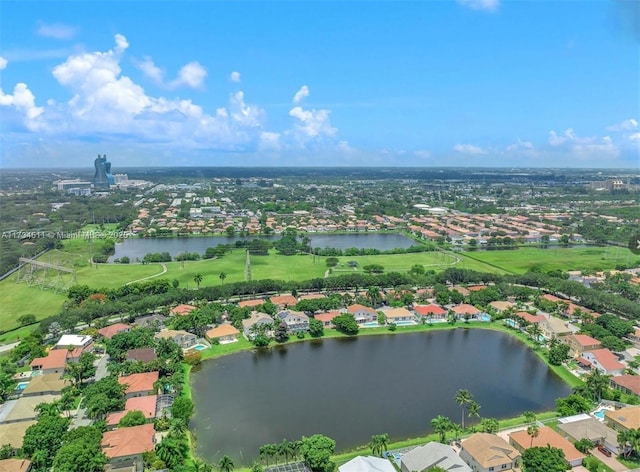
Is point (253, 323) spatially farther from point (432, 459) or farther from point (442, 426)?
point (432, 459)

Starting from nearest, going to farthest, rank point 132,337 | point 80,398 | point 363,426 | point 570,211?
point 363,426
point 80,398
point 132,337
point 570,211

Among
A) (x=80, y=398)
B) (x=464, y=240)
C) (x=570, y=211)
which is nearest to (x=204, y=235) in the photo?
(x=464, y=240)

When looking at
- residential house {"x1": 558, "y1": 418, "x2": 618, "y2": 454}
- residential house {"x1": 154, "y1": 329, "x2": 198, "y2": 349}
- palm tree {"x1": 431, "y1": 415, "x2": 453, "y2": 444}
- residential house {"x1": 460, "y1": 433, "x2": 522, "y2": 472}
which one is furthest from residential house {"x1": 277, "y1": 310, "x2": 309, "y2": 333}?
residential house {"x1": 558, "y1": 418, "x2": 618, "y2": 454}

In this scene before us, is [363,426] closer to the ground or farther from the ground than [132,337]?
closer to the ground

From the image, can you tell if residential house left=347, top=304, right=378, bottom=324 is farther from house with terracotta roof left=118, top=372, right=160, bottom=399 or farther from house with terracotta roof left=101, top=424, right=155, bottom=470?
house with terracotta roof left=101, top=424, right=155, bottom=470

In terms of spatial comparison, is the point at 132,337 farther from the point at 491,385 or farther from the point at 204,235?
the point at 204,235

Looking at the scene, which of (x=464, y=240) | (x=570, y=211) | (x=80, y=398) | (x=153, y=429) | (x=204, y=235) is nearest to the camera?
(x=153, y=429)

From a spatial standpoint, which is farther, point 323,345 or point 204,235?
point 204,235
